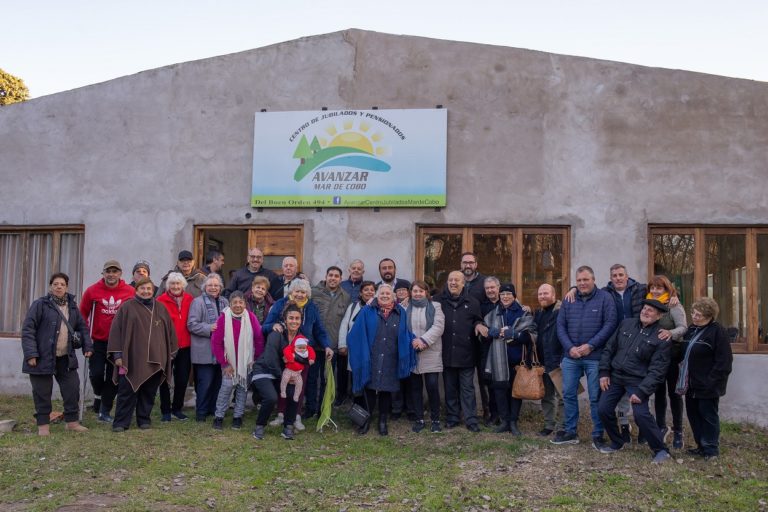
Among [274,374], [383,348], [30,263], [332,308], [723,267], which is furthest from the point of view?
[30,263]

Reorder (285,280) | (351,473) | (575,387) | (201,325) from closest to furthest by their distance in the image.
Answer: (351,473) < (575,387) < (201,325) < (285,280)

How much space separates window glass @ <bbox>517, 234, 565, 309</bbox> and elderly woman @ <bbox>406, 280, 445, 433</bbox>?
1709 mm

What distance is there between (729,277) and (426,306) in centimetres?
402

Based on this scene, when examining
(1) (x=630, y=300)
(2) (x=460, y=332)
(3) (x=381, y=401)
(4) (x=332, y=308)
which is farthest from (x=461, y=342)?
(1) (x=630, y=300)

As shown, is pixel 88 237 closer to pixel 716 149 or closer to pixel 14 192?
pixel 14 192

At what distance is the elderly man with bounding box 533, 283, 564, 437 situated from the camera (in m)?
7.84

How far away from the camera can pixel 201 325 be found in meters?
8.27

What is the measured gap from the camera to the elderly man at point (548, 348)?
7.84 meters

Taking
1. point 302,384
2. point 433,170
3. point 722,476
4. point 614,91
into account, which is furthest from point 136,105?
point 722,476

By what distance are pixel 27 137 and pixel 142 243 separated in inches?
96.9

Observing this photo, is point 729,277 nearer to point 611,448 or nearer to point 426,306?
point 611,448

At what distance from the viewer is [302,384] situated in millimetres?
7984

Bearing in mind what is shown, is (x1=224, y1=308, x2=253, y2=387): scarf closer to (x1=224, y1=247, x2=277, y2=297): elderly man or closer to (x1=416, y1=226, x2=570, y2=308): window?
(x1=224, y1=247, x2=277, y2=297): elderly man

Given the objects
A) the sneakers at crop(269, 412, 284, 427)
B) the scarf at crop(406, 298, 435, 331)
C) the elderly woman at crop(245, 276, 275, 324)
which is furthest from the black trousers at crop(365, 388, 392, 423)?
the elderly woman at crop(245, 276, 275, 324)
